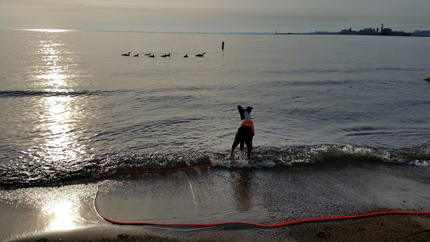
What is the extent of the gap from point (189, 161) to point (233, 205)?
263 centimetres

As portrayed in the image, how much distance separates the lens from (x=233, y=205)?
5.87 meters

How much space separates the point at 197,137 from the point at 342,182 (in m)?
5.01

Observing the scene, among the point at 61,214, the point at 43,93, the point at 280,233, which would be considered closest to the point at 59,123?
the point at 61,214

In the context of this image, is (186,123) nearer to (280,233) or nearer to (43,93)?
(280,233)

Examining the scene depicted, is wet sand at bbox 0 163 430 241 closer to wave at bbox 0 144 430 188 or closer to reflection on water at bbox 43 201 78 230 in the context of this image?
reflection on water at bbox 43 201 78 230

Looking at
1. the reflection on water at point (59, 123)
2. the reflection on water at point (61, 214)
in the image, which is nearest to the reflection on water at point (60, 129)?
the reflection on water at point (59, 123)

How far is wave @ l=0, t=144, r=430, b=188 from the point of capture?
719 cm

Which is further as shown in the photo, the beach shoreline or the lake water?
the lake water

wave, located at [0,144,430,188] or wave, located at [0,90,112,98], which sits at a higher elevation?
wave, located at [0,90,112,98]

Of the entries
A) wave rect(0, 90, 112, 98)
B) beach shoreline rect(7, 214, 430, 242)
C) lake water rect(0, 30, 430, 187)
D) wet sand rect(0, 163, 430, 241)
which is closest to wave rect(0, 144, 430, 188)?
lake water rect(0, 30, 430, 187)

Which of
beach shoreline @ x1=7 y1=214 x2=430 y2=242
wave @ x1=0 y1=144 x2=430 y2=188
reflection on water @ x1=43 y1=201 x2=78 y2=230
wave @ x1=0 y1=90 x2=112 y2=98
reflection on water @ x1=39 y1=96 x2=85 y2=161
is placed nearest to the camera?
beach shoreline @ x1=7 y1=214 x2=430 y2=242

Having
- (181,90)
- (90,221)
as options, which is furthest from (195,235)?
(181,90)

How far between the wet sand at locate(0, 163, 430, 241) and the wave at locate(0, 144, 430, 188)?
1.34 ft

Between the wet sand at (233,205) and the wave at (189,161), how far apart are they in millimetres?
409
